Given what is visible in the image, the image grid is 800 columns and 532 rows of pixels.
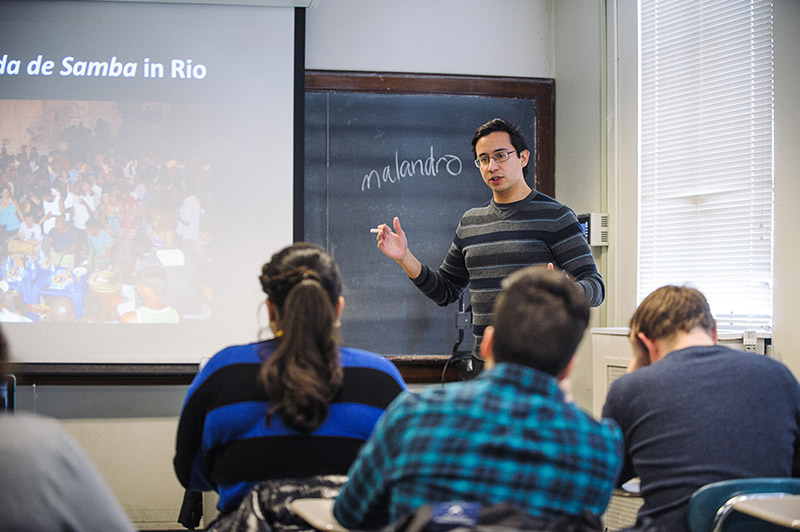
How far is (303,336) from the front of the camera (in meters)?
1.44

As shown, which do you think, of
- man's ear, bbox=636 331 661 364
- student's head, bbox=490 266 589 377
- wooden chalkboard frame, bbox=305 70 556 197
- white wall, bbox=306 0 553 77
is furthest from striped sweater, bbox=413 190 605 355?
student's head, bbox=490 266 589 377

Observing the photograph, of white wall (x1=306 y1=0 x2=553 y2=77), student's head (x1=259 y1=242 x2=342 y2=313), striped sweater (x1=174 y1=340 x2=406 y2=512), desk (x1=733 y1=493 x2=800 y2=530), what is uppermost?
white wall (x1=306 y1=0 x2=553 y2=77)

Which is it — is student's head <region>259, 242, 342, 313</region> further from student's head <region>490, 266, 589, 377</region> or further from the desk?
the desk

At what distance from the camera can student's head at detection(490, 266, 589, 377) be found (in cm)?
113

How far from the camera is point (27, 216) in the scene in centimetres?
335

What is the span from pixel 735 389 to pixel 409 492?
0.85 m

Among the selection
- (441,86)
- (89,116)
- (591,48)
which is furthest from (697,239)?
(89,116)

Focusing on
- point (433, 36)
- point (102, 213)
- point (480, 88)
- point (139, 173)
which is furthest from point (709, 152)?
point (102, 213)

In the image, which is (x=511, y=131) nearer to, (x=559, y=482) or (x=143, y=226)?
(x=143, y=226)

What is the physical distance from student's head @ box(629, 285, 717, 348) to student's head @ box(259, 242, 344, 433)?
0.72m

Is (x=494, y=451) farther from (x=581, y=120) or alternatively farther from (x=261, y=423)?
(x=581, y=120)

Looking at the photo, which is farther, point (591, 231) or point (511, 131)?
point (591, 231)

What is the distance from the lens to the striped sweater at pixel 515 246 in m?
2.75

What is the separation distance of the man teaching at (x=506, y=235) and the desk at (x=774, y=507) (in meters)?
1.31
